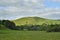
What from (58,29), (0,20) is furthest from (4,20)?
(58,29)

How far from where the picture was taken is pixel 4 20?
187m

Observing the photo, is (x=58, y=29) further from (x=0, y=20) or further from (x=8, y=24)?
(x=0, y=20)

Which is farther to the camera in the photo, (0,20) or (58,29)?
(0,20)

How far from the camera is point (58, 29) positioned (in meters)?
123

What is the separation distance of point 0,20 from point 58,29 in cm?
8252

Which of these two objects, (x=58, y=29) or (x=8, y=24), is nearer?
(x=58, y=29)

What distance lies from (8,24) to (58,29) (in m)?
68.3

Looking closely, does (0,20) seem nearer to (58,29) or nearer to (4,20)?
(4,20)

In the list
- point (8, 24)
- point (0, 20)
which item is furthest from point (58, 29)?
point (0, 20)

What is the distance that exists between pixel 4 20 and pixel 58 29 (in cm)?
7743

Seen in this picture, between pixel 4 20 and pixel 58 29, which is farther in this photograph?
pixel 4 20

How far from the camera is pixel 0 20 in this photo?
18975cm
